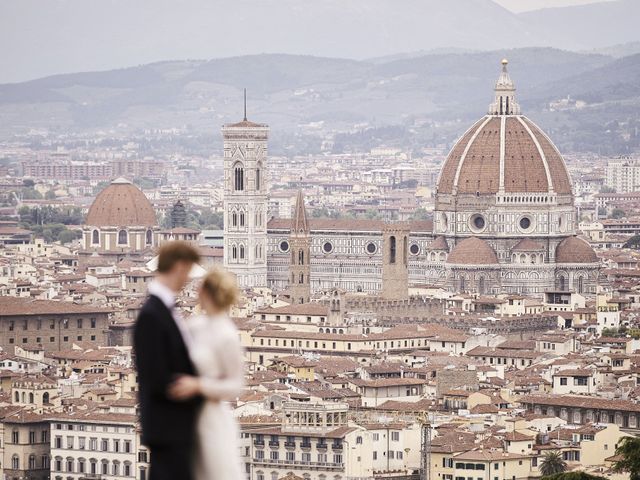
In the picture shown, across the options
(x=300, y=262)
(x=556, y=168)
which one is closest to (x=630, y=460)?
(x=300, y=262)

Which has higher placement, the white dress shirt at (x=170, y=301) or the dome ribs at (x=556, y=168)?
the dome ribs at (x=556, y=168)

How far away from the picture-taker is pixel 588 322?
294 ft

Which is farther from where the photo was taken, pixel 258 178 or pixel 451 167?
pixel 451 167

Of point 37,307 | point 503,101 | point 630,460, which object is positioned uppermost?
point 503,101

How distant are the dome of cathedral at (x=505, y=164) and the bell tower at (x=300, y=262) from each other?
14.7 meters

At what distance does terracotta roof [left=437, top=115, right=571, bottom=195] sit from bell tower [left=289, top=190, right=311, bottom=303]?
1468cm

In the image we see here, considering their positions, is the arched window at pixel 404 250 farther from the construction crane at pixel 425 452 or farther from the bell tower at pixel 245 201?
the construction crane at pixel 425 452

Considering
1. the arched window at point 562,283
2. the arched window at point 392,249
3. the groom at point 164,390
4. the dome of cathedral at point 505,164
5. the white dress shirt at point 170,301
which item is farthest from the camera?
the dome of cathedral at point 505,164

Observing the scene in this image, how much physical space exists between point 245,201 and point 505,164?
→ 12.2m

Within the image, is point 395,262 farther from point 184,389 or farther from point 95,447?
point 184,389

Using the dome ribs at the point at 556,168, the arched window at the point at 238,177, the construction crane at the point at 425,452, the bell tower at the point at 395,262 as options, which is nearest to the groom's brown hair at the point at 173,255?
the construction crane at the point at 425,452

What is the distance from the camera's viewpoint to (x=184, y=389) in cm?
848

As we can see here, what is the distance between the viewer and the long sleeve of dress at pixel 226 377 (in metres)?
8.48

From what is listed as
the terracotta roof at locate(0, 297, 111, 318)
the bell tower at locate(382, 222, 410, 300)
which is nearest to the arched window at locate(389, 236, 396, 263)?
the bell tower at locate(382, 222, 410, 300)
